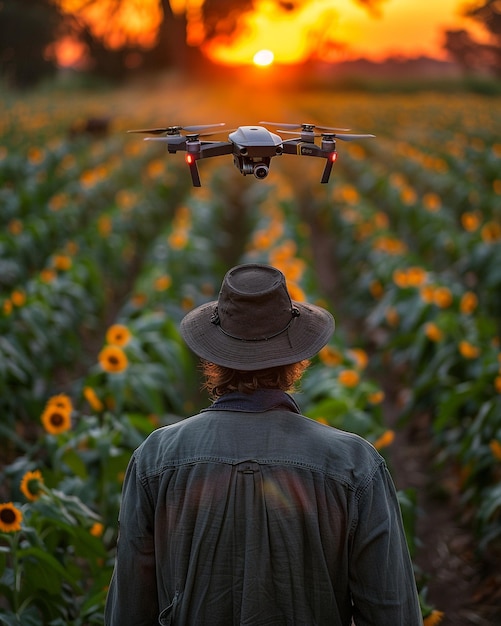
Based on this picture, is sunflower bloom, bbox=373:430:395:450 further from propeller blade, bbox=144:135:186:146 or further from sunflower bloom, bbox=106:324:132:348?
propeller blade, bbox=144:135:186:146

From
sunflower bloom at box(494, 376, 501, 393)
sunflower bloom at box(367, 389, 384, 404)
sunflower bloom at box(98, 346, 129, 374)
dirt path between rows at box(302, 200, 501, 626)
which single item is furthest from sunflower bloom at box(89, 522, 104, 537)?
sunflower bloom at box(494, 376, 501, 393)

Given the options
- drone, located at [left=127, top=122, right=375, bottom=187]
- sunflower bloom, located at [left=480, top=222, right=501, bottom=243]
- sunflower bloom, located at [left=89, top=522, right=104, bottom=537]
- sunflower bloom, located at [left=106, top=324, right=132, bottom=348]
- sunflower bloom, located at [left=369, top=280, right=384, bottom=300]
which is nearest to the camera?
drone, located at [left=127, top=122, right=375, bottom=187]

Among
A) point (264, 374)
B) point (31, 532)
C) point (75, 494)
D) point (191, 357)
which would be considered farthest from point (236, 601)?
point (191, 357)

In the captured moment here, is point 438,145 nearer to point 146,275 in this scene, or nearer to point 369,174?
point 369,174

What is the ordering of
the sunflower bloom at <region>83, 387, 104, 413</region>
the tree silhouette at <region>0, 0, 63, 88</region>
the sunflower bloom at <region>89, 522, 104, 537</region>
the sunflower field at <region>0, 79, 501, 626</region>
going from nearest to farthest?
the sunflower bloom at <region>89, 522, 104, 537</region> → the sunflower field at <region>0, 79, 501, 626</region> → the sunflower bloom at <region>83, 387, 104, 413</region> → the tree silhouette at <region>0, 0, 63, 88</region>

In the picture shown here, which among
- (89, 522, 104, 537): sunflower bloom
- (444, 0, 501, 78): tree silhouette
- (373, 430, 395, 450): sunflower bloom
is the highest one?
(444, 0, 501, 78): tree silhouette

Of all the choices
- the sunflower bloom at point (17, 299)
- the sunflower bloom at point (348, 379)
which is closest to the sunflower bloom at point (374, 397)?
the sunflower bloom at point (348, 379)
